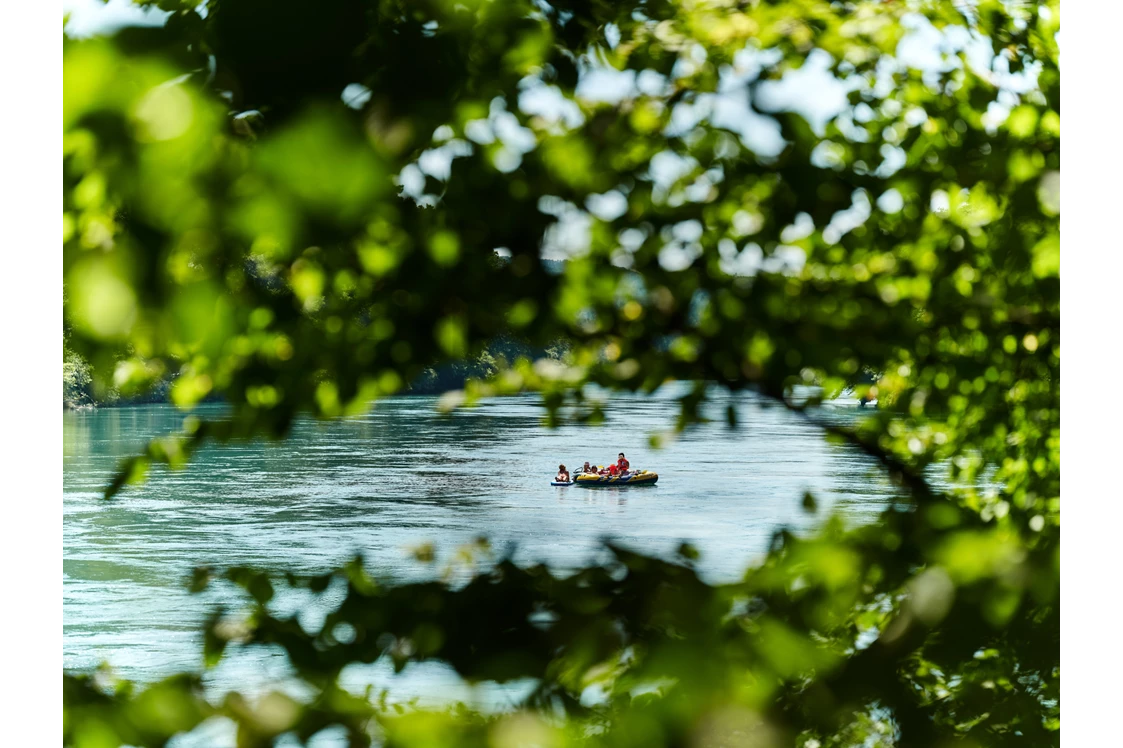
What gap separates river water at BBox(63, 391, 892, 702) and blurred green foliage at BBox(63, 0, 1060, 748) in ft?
53.3

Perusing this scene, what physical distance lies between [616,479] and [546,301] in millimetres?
23632

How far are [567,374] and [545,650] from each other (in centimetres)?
45

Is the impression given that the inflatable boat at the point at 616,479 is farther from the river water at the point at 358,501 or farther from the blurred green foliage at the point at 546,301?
the blurred green foliage at the point at 546,301

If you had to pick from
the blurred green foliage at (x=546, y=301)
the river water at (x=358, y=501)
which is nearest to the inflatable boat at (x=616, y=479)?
the river water at (x=358, y=501)

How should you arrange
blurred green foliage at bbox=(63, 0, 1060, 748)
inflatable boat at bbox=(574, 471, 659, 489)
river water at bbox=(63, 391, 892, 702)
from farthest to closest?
inflatable boat at bbox=(574, 471, 659, 489) < river water at bbox=(63, 391, 892, 702) < blurred green foliage at bbox=(63, 0, 1060, 748)

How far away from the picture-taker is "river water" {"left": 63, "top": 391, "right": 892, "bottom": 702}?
73.5ft

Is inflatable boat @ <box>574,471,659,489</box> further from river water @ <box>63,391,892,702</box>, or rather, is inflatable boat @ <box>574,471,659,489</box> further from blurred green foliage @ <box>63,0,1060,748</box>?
blurred green foliage @ <box>63,0,1060,748</box>

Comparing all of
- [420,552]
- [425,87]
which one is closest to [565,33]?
[425,87]

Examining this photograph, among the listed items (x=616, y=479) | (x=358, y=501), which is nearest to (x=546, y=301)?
(x=616, y=479)

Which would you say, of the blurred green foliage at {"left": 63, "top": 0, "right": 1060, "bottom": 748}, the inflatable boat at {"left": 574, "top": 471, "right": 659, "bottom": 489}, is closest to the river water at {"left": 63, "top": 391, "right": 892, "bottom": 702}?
the inflatable boat at {"left": 574, "top": 471, "right": 659, "bottom": 489}

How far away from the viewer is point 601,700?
4.74ft

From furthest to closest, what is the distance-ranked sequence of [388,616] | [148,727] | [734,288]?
[734,288] → [388,616] → [148,727]
